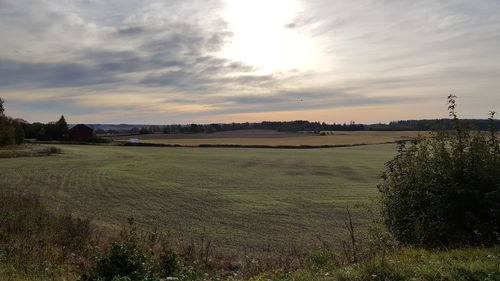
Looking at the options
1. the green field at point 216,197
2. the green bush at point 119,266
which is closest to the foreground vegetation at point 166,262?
the green bush at point 119,266

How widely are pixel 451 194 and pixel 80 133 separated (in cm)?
11255

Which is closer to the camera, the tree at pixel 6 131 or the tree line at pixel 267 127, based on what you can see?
the tree at pixel 6 131

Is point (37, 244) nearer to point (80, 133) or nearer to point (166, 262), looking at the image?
point (166, 262)

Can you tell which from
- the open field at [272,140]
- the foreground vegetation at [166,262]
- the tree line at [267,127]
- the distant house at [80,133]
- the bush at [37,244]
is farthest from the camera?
the tree line at [267,127]

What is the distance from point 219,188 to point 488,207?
2596 cm

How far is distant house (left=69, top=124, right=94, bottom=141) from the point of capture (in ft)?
358

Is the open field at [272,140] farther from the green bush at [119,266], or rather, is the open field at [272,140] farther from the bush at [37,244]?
the green bush at [119,266]

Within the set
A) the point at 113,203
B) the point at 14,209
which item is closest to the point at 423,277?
the point at 14,209

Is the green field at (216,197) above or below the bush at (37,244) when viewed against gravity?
below

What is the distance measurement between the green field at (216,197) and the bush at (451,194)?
111 inches

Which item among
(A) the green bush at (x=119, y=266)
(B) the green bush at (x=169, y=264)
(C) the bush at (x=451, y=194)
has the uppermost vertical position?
(C) the bush at (x=451, y=194)

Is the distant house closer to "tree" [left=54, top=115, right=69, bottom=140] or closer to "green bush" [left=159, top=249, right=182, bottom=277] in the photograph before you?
"tree" [left=54, top=115, right=69, bottom=140]

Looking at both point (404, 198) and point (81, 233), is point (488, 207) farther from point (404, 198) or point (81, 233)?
point (81, 233)

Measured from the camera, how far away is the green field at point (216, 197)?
19750 millimetres
